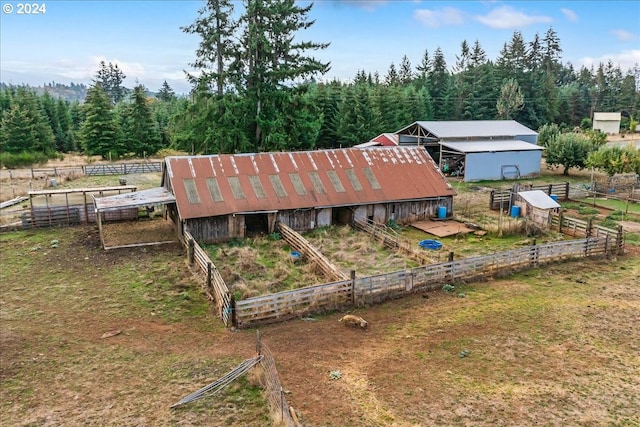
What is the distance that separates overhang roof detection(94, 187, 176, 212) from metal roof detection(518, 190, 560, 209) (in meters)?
17.5

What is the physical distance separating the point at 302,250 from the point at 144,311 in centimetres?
669

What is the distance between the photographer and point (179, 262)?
1852 centimetres

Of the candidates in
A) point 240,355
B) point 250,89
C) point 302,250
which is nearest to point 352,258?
point 302,250

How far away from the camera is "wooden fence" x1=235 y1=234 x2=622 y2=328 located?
13.4m

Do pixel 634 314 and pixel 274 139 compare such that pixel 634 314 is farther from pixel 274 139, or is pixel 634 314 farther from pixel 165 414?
pixel 274 139

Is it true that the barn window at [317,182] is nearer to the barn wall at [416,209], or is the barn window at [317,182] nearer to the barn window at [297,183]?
the barn window at [297,183]

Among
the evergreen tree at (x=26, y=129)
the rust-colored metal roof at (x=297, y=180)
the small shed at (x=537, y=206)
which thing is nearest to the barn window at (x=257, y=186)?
the rust-colored metal roof at (x=297, y=180)

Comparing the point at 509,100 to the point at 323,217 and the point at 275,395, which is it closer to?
the point at 323,217

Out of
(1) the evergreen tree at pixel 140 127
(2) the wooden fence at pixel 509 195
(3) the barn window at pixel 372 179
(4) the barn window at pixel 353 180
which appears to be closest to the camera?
(4) the barn window at pixel 353 180

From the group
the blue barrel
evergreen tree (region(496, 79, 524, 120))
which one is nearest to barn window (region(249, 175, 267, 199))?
the blue barrel

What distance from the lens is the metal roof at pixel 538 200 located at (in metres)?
23.7

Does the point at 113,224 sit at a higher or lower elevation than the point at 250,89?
lower

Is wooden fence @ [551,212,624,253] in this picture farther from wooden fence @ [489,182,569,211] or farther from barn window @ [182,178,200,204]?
barn window @ [182,178,200,204]

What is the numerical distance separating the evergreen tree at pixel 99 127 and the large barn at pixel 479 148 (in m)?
28.0
